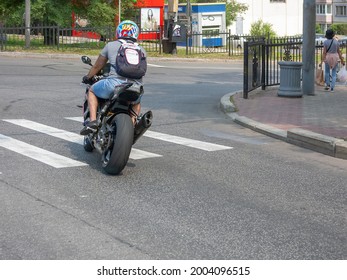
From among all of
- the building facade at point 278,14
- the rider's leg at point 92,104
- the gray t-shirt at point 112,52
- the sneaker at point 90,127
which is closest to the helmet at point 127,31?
the gray t-shirt at point 112,52

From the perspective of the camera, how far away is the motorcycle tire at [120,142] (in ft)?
26.7

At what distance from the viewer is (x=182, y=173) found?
8.65 metres

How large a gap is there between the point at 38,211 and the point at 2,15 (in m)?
38.5

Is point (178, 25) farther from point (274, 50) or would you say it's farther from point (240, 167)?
point (240, 167)

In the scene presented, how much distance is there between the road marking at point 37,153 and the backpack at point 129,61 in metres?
1.28

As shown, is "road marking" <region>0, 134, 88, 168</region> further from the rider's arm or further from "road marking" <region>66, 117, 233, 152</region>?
"road marking" <region>66, 117, 233, 152</region>

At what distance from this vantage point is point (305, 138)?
10867mm

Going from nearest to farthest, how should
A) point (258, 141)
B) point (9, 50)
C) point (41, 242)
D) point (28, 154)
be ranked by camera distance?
point (41, 242)
point (28, 154)
point (258, 141)
point (9, 50)

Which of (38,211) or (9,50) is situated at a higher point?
(9,50)

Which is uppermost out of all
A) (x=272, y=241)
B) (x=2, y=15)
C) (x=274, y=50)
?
(x=2, y=15)

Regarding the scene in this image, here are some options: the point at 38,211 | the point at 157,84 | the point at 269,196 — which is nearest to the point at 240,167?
the point at 269,196

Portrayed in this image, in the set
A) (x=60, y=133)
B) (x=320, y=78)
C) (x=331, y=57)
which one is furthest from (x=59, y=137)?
(x=320, y=78)

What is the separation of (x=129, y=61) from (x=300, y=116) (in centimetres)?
566

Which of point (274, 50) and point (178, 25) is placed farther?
point (178, 25)
